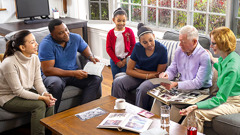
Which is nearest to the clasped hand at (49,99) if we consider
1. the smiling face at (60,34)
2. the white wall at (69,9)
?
the smiling face at (60,34)

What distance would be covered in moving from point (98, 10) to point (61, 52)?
2214mm

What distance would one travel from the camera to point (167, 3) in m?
4.46

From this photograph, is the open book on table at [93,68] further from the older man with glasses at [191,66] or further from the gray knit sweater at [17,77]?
the older man with glasses at [191,66]

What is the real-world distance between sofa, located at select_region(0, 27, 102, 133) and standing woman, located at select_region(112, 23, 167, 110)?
1.37ft

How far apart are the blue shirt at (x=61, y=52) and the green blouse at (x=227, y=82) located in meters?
1.58

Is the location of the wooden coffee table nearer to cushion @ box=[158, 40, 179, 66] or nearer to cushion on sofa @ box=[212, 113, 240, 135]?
cushion on sofa @ box=[212, 113, 240, 135]

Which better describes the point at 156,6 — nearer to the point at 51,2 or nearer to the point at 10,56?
the point at 51,2

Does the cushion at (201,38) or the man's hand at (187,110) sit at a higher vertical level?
the cushion at (201,38)

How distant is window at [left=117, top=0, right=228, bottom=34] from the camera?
3.89 m

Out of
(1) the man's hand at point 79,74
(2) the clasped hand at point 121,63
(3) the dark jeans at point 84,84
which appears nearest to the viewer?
(3) the dark jeans at point 84,84

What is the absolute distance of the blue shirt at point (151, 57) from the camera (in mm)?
3181

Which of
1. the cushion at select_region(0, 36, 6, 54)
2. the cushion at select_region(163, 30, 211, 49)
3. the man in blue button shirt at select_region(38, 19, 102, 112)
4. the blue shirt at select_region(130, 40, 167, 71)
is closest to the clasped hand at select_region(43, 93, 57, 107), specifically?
the man in blue button shirt at select_region(38, 19, 102, 112)

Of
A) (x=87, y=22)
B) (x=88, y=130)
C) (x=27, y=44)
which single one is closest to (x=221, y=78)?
(x=88, y=130)

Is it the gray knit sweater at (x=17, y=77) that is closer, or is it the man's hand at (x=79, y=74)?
the gray knit sweater at (x=17, y=77)
